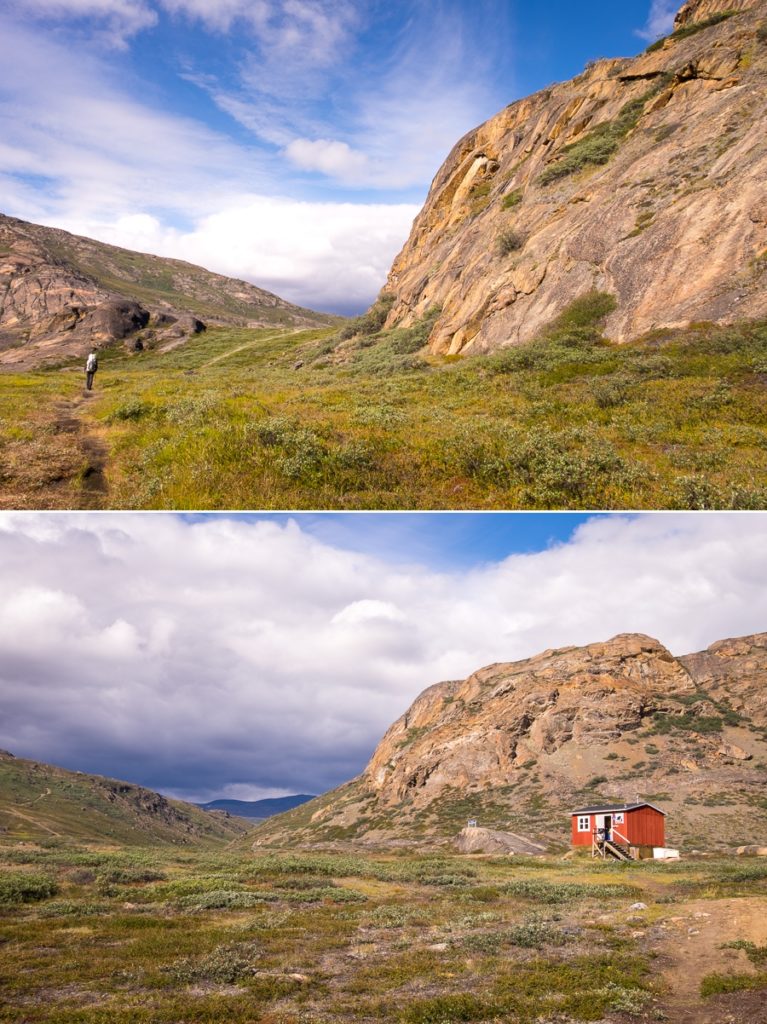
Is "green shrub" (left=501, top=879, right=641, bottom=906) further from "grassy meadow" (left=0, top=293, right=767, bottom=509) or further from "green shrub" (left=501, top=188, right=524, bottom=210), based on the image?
"green shrub" (left=501, top=188, right=524, bottom=210)

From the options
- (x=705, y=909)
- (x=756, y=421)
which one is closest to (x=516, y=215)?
(x=756, y=421)

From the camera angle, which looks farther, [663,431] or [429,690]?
[429,690]

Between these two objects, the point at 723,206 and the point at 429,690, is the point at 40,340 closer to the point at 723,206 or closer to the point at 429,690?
the point at 429,690

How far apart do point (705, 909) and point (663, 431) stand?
13.7 meters

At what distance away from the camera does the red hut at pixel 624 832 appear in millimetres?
34625

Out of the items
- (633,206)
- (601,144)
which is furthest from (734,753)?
(601,144)

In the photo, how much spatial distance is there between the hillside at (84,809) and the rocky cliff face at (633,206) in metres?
75.5

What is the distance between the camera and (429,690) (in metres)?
96.9

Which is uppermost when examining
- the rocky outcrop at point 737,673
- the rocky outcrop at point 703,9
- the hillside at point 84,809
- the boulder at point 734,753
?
the rocky outcrop at point 703,9

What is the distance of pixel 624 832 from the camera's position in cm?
3500

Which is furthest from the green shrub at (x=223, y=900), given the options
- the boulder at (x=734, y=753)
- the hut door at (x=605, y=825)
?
the boulder at (x=734, y=753)

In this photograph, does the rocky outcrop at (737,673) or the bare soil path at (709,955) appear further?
the rocky outcrop at (737,673)

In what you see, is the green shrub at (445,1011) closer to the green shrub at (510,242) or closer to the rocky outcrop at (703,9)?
the green shrub at (510,242)

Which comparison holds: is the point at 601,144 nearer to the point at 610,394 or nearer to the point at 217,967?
the point at 610,394
